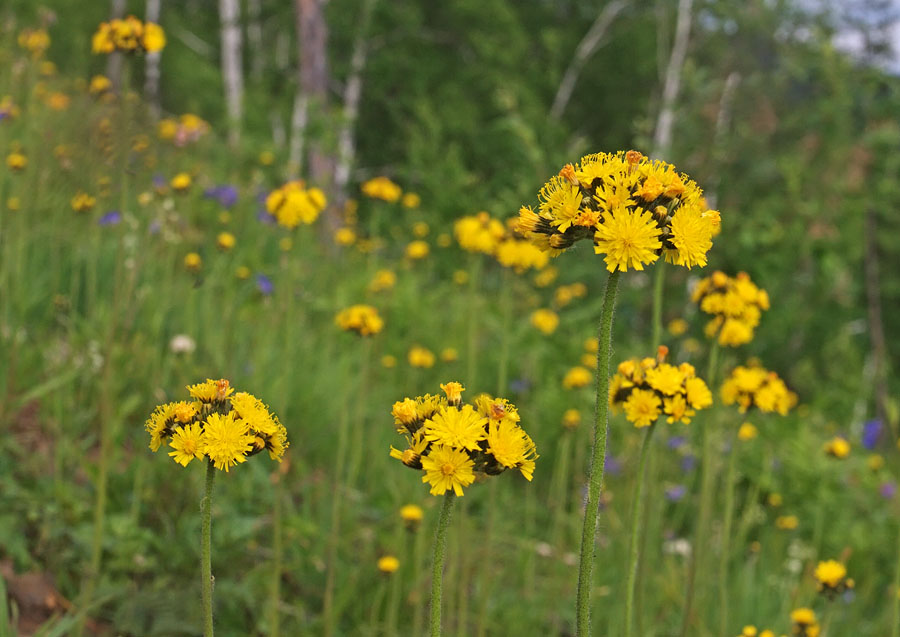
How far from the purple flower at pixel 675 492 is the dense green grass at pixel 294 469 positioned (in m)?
0.09

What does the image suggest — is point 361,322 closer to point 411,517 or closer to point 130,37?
point 411,517

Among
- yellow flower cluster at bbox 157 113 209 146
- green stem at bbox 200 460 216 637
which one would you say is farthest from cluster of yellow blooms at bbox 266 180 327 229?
yellow flower cluster at bbox 157 113 209 146

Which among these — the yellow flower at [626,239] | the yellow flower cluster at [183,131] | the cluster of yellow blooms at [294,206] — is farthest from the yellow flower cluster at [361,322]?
the yellow flower cluster at [183,131]

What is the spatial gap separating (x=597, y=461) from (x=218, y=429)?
51 cm

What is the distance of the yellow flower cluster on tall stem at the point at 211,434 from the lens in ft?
3.58

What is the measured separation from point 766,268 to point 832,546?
2.71 metres

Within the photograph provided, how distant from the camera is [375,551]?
113 inches

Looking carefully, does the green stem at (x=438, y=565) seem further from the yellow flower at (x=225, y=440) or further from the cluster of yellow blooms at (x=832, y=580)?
the cluster of yellow blooms at (x=832, y=580)

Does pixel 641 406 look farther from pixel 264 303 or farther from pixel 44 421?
pixel 264 303

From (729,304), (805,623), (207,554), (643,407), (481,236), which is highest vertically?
(481,236)

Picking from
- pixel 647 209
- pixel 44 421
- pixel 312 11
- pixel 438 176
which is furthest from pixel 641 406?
pixel 312 11

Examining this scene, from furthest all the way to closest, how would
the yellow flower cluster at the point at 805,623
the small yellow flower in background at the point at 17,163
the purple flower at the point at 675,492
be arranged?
the purple flower at the point at 675,492 → the small yellow flower in background at the point at 17,163 → the yellow flower cluster at the point at 805,623

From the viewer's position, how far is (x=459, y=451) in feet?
3.30

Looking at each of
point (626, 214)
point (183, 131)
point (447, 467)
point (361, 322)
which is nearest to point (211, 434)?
point (447, 467)
